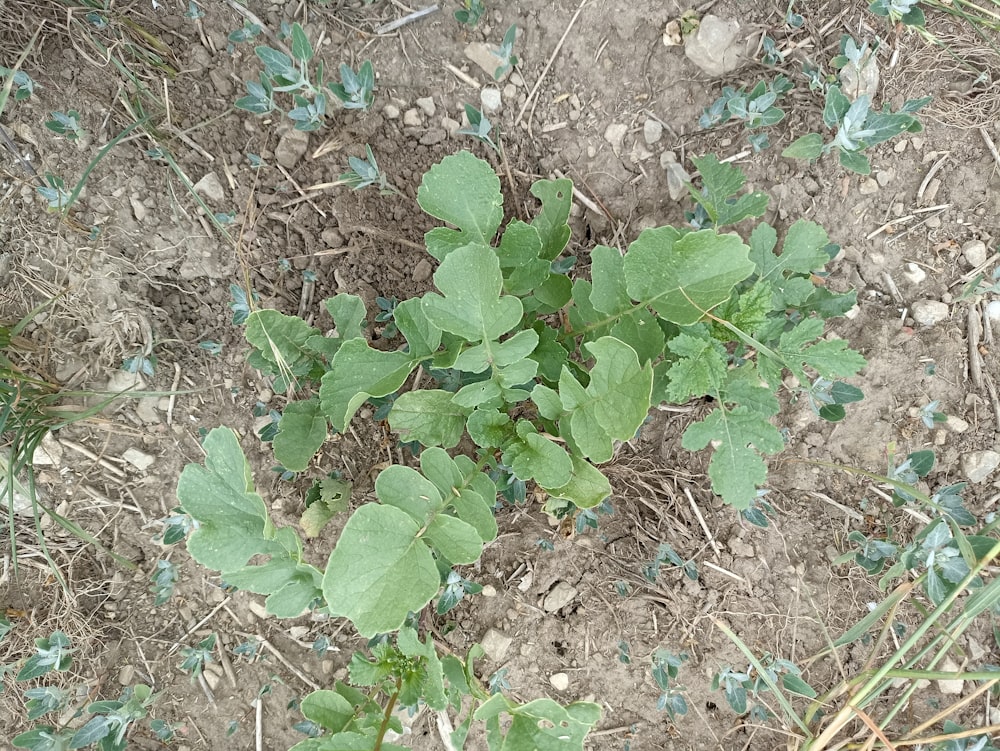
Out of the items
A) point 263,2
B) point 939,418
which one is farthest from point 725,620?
point 263,2

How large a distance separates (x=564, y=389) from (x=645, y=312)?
11.6 inches

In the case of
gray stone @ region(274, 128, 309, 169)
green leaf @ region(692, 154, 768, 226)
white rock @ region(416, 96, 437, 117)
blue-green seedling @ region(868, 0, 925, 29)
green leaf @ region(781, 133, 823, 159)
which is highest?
blue-green seedling @ region(868, 0, 925, 29)

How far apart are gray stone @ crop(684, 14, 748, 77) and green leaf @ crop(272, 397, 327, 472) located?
61.6 inches

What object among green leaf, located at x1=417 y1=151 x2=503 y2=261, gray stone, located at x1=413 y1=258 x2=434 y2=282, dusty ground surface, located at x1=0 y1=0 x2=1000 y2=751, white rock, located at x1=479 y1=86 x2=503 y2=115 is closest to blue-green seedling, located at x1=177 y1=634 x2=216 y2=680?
dusty ground surface, located at x1=0 y1=0 x2=1000 y2=751

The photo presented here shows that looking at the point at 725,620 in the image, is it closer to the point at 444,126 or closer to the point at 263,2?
the point at 444,126

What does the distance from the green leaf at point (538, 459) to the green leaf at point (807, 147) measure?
45.2 inches

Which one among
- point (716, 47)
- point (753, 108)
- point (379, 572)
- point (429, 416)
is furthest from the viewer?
point (716, 47)

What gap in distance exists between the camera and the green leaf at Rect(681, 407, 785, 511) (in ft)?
6.00

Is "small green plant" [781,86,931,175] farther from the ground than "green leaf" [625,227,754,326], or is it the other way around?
"small green plant" [781,86,931,175]

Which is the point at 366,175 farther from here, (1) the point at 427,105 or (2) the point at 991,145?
(2) the point at 991,145

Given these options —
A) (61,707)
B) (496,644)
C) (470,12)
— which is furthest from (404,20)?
(61,707)

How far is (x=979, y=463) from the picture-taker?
2268 mm

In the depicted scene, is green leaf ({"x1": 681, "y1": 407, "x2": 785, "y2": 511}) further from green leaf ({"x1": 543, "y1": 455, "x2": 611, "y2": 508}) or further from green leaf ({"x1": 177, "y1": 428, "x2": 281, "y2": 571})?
green leaf ({"x1": 177, "y1": 428, "x2": 281, "y2": 571})

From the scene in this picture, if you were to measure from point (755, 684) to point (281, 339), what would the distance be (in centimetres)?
178
